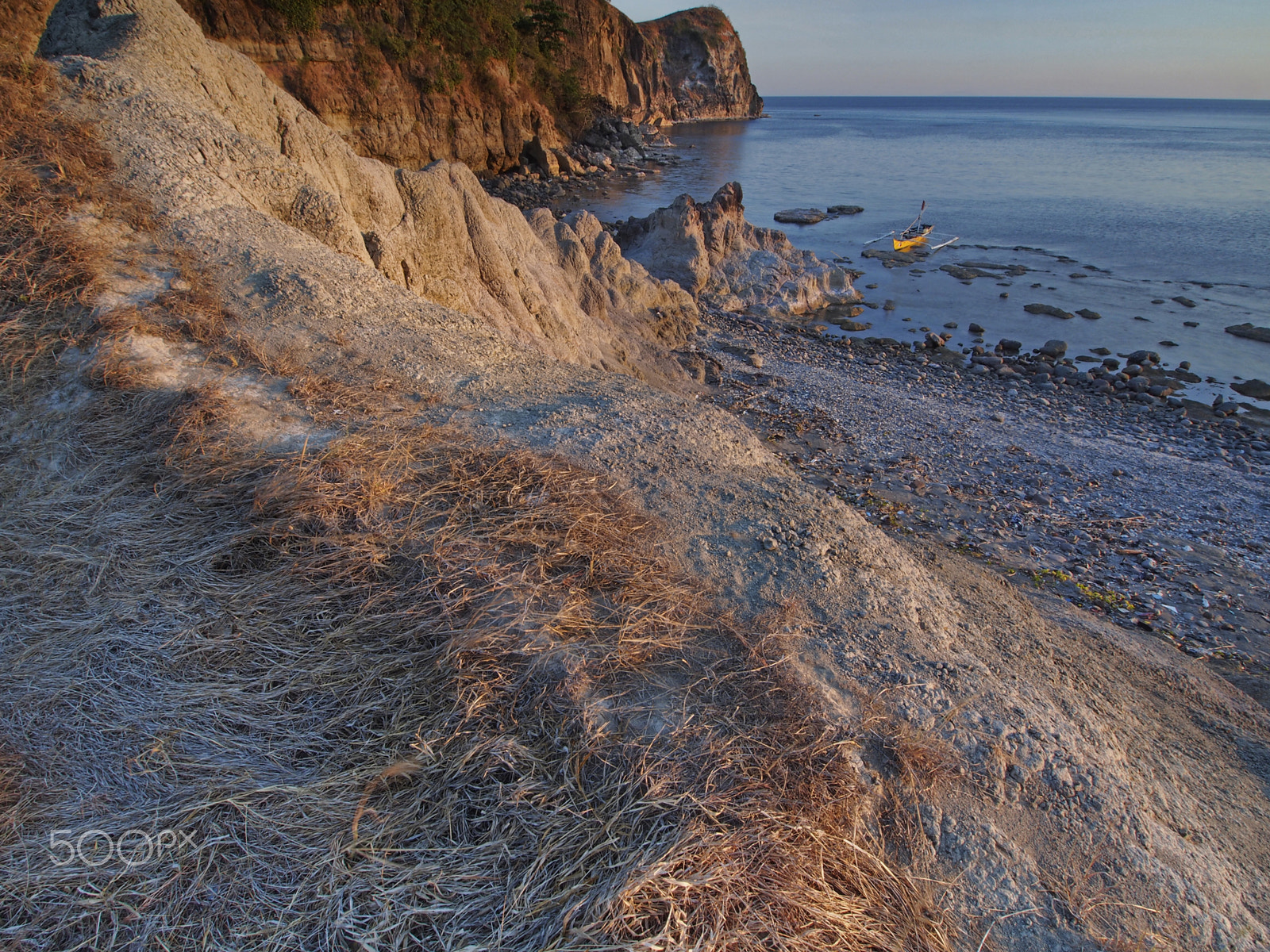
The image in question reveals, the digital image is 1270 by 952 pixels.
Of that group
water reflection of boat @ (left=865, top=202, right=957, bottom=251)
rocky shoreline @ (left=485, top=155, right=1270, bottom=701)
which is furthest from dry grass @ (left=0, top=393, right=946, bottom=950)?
water reflection of boat @ (left=865, top=202, right=957, bottom=251)

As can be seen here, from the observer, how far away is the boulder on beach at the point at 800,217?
3278cm

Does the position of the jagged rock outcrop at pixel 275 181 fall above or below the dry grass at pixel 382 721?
above

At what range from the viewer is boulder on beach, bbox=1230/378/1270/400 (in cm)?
1453

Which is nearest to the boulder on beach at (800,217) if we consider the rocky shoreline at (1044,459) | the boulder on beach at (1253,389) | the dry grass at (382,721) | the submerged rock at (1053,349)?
the rocky shoreline at (1044,459)

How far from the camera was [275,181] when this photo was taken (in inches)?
280

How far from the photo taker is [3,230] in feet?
16.3

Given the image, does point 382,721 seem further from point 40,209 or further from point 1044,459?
point 1044,459

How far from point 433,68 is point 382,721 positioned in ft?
134

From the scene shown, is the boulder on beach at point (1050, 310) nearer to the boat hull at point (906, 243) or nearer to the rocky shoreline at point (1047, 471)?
the rocky shoreline at point (1047, 471)

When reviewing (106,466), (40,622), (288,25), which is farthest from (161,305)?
(288,25)

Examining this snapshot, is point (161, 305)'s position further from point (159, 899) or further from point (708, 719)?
point (708, 719)

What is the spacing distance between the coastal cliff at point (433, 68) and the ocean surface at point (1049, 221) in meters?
8.29

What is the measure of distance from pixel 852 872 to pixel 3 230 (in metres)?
7.15

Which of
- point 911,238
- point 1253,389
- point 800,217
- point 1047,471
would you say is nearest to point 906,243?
point 911,238
